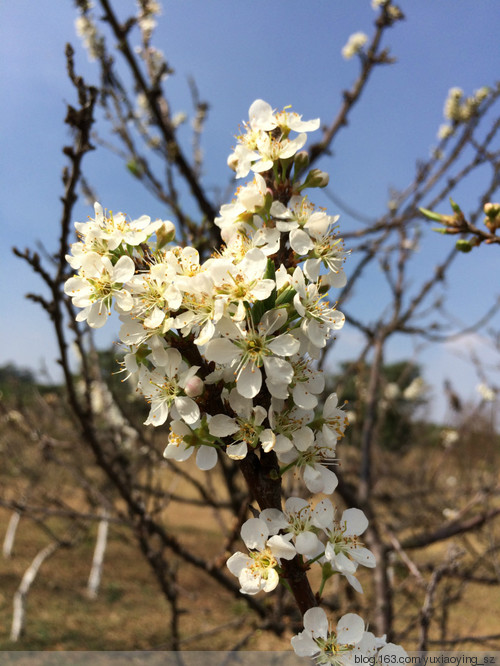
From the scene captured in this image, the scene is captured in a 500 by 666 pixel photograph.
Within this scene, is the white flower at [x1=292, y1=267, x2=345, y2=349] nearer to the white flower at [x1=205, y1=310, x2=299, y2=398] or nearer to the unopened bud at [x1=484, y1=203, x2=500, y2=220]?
the white flower at [x1=205, y1=310, x2=299, y2=398]

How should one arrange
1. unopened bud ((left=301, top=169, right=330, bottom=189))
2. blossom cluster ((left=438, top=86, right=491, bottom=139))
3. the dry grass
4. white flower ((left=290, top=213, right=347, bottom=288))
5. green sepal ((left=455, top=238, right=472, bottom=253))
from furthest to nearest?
the dry grass → blossom cluster ((left=438, top=86, right=491, bottom=139)) → green sepal ((left=455, top=238, right=472, bottom=253)) → unopened bud ((left=301, top=169, right=330, bottom=189)) → white flower ((left=290, top=213, right=347, bottom=288))

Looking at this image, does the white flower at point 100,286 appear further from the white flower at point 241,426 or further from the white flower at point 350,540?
the white flower at point 350,540

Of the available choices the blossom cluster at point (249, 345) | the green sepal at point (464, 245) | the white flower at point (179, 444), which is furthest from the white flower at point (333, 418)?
the green sepal at point (464, 245)

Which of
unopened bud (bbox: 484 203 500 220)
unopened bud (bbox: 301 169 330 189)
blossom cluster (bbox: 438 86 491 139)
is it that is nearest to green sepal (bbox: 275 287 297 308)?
unopened bud (bbox: 301 169 330 189)

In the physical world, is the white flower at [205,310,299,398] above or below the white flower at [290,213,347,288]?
below

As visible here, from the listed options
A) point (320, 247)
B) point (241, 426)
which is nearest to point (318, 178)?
point (320, 247)

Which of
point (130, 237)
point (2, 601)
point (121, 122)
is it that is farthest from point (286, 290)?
point (2, 601)

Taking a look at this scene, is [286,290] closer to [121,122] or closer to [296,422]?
[296,422]

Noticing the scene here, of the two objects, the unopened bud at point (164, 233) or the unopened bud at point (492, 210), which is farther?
the unopened bud at point (492, 210)
